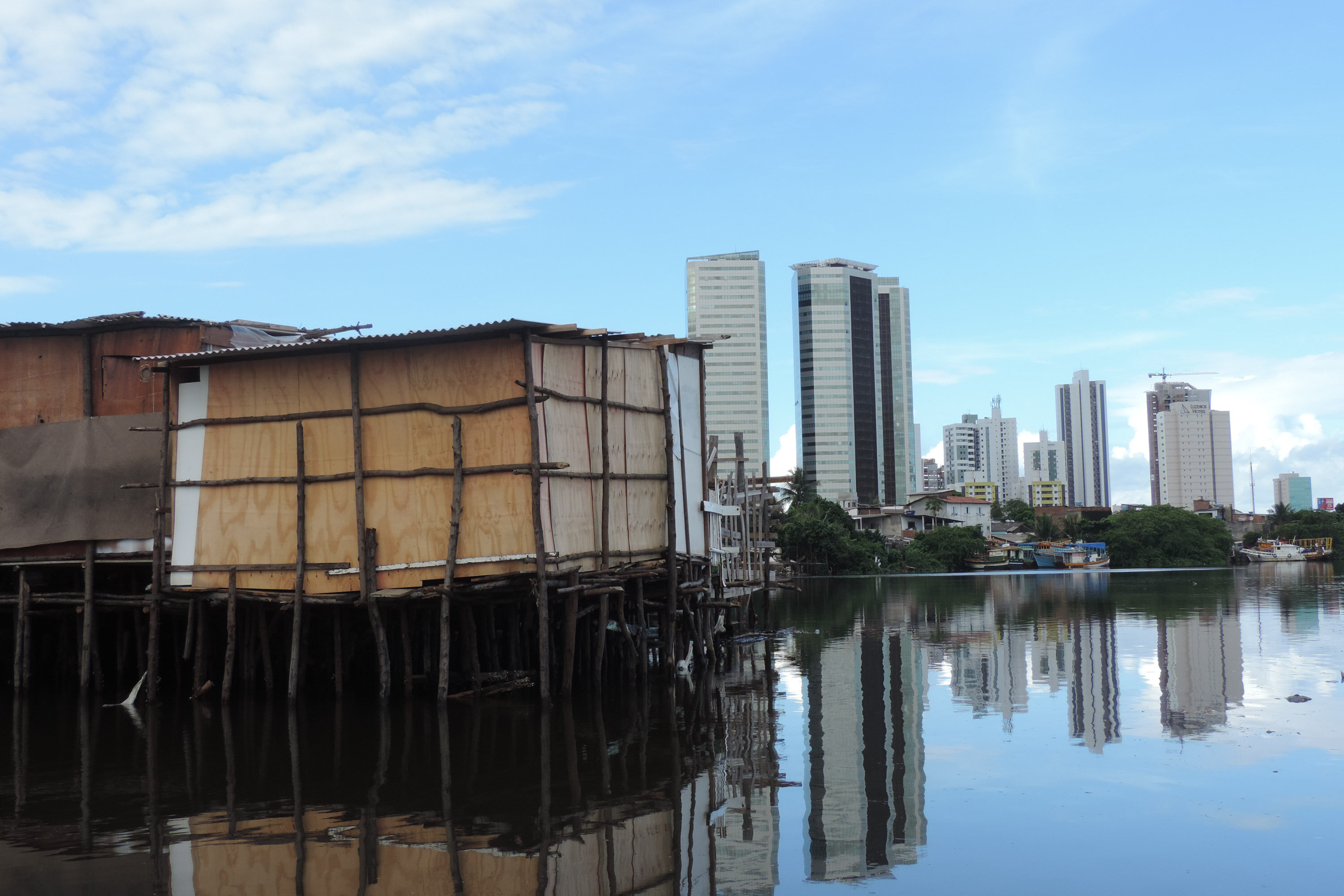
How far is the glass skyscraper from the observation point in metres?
137

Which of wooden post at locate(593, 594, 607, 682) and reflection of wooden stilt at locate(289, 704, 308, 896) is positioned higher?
wooden post at locate(593, 594, 607, 682)

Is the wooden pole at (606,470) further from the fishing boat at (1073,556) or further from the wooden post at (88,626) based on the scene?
the fishing boat at (1073,556)

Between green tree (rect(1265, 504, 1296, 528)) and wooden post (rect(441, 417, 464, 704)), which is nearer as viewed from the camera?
wooden post (rect(441, 417, 464, 704))

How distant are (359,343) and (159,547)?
4.96m

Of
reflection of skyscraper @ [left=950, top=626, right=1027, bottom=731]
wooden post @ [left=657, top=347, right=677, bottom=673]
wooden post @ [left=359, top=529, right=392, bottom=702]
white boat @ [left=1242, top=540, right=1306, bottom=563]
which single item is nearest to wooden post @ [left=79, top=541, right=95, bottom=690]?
wooden post @ [left=359, top=529, right=392, bottom=702]

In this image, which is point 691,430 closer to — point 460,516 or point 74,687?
point 460,516

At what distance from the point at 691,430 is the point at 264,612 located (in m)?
8.35

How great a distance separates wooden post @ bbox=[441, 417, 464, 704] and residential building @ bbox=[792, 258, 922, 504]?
368ft

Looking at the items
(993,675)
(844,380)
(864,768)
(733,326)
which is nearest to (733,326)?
(733,326)

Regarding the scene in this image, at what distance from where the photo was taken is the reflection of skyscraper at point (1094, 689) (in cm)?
1504

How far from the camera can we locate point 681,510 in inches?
832

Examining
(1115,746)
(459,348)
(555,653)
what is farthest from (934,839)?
(555,653)

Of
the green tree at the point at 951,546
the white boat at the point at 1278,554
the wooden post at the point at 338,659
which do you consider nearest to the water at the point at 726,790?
the wooden post at the point at 338,659

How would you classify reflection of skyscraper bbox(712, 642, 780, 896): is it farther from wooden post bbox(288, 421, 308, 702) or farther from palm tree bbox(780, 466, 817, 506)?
palm tree bbox(780, 466, 817, 506)
